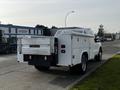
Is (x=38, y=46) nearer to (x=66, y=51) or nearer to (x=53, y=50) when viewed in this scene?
(x=53, y=50)

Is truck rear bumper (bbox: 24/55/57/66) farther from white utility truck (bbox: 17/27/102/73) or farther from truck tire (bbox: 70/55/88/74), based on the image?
truck tire (bbox: 70/55/88/74)

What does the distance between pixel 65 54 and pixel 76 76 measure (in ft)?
4.50

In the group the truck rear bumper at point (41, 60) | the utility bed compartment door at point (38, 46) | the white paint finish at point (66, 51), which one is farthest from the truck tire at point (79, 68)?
the utility bed compartment door at point (38, 46)

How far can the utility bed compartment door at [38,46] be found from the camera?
8602 millimetres

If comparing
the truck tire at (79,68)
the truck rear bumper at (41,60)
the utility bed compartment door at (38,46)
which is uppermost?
the utility bed compartment door at (38,46)

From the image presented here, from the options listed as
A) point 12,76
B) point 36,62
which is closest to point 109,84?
point 36,62

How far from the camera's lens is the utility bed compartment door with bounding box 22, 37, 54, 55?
28.2 ft

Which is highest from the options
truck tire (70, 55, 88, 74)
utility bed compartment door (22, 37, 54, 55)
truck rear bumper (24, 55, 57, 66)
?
utility bed compartment door (22, 37, 54, 55)

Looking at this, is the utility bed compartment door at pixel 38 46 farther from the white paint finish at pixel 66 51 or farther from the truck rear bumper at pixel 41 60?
the white paint finish at pixel 66 51

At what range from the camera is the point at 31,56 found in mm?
9148

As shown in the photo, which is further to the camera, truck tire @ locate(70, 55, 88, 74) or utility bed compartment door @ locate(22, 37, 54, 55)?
truck tire @ locate(70, 55, 88, 74)

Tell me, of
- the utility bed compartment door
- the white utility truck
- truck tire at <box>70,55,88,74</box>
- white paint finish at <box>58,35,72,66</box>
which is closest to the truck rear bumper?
the white utility truck

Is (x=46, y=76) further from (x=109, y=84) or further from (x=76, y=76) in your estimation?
(x=109, y=84)

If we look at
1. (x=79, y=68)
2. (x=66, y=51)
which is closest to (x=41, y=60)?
(x=66, y=51)
